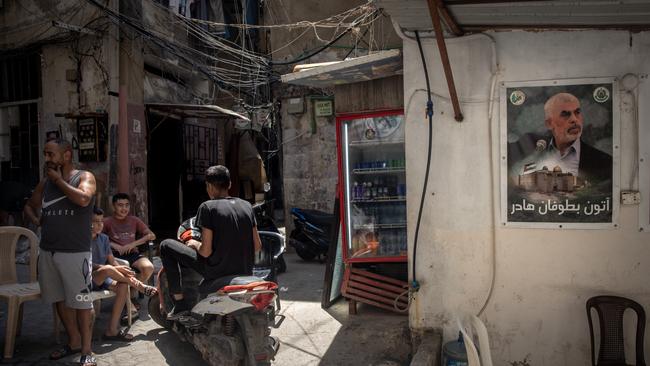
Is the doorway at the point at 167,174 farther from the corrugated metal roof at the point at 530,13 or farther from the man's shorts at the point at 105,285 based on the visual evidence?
the corrugated metal roof at the point at 530,13

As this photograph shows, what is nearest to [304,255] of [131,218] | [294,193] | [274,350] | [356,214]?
[294,193]

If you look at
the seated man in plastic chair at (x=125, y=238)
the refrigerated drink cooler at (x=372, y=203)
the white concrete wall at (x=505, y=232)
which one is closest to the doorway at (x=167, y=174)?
the seated man in plastic chair at (x=125, y=238)

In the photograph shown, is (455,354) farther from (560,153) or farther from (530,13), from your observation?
(530,13)

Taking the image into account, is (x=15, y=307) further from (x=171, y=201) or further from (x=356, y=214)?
(x=171, y=201)

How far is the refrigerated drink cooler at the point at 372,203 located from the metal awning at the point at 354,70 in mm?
560

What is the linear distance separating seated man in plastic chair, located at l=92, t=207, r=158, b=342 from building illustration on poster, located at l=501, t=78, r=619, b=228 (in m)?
3.47

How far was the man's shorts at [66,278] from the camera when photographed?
397 cm

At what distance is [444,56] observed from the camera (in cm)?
350

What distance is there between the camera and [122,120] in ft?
27.3

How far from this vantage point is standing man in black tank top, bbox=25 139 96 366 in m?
3.95

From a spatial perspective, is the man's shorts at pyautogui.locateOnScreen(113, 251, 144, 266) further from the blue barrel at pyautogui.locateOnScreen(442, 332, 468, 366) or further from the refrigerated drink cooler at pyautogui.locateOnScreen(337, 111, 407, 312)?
the blue barrel at pyautogui.locateOnScreen(442, 332, 468, 366)

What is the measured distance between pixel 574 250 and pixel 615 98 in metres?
1.16

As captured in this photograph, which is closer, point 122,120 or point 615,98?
point 615,98

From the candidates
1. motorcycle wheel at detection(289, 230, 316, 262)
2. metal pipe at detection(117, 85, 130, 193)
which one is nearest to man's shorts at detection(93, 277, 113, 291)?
metal pipe at detection(117, 85, 130, 193)
